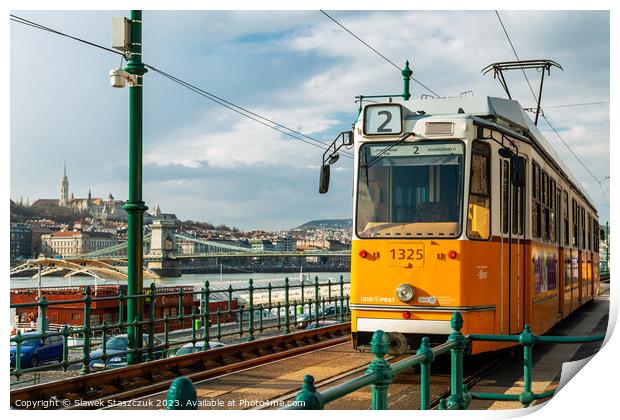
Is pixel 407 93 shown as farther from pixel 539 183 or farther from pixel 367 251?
pixel 367 251

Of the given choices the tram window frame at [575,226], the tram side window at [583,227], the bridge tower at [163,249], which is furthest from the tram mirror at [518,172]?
the bridge tower at [163,249]

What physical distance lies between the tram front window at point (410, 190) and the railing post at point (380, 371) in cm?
451

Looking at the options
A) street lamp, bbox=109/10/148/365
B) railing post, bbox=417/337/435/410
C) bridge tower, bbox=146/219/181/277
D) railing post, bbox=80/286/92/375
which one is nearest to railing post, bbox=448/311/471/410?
railing post, bbox=417/337/435/410

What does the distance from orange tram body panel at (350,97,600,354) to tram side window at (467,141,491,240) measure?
0.5 inches

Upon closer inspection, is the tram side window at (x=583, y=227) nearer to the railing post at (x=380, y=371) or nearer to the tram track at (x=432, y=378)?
the tram track at (x=432, y=378)

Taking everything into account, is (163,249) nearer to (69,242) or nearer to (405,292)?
(69,242)

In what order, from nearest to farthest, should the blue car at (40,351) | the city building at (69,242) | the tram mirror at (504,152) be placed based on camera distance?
the tram mirror at (504,152) < the blue car at (40,351) < the city building at (69,242)

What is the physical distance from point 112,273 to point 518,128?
2241 cm

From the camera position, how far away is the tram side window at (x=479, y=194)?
9484 millimetres

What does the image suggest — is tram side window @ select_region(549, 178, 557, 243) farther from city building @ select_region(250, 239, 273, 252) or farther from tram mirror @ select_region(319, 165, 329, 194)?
city building @ select_region(250, 239, 273, 252)

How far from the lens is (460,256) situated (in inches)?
364

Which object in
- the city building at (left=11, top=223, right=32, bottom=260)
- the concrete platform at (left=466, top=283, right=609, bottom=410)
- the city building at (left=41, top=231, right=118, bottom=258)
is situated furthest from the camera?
the city building at (left=41, top=231, right=118, bottom=258)

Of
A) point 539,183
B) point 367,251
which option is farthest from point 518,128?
point 367,251

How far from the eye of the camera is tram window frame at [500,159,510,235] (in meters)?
10.0
